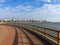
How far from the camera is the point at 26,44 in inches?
534

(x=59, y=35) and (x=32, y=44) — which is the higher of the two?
(x=59, y=35)

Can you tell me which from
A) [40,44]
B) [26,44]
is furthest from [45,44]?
[26,44]

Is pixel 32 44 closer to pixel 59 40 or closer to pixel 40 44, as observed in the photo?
pixel 40 44

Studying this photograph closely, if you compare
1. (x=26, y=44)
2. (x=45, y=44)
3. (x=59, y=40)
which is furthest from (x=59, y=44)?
(x=26, y=44)

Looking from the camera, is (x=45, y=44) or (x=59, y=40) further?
(x=45, y=44)

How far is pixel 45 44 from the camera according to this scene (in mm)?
13648

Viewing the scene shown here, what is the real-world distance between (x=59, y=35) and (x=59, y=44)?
0.76 m

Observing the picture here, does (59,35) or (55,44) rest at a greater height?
(59,35)

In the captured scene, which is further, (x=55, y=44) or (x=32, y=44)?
(x=32, y=44)

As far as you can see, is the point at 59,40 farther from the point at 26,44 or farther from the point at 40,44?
the point at 26,44

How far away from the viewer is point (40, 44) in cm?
1364

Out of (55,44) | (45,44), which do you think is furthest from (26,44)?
(55,44)

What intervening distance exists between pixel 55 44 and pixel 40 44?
6.27 ft

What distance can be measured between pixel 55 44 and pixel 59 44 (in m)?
0.67
